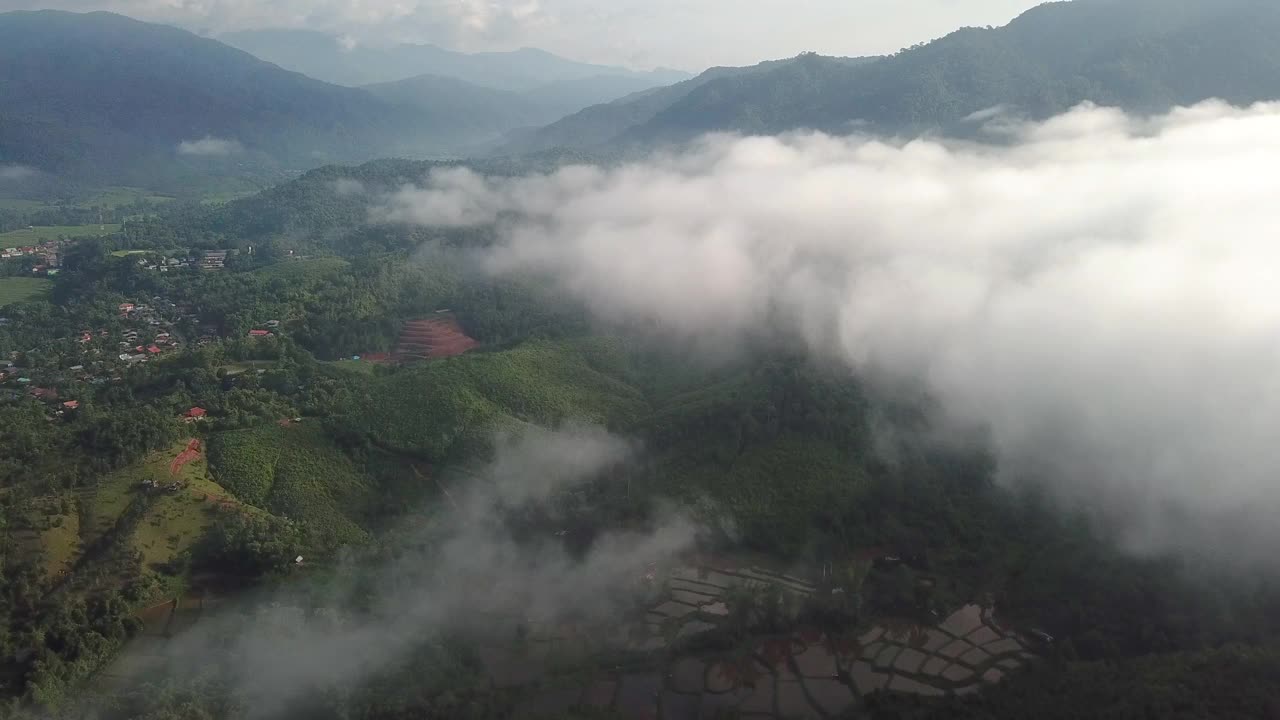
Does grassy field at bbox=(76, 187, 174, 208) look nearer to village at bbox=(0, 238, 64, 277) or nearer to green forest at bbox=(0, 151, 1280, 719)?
village at bbox=(0, 238, 64, 277)

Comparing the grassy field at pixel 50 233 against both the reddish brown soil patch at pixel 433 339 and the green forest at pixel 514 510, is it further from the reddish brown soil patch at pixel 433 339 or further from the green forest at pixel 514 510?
the reddish brown soil patch at pixel 433 339

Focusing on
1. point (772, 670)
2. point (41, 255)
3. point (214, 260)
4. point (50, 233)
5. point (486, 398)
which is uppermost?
point (50, 233)

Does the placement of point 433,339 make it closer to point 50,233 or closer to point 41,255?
point 41,255

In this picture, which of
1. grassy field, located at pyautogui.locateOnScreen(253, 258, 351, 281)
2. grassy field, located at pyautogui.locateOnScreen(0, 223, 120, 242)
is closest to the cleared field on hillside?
grassy field, located at pyautogui.locateOnScreen(0, 223, 120, 242)

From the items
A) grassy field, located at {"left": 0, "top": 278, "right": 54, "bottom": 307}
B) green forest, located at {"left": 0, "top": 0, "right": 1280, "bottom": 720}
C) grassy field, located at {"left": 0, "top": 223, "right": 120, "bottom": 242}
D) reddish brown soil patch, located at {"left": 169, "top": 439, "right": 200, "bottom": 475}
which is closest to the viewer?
green forest, located at {"left": 0, "top": 0, "right": 1280, "bottom": 720}

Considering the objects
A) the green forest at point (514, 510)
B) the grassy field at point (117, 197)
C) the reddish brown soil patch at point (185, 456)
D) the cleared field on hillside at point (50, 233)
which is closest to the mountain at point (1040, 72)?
the green forest at point (514, 510)

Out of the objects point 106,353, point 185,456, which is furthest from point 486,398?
point 106,353
